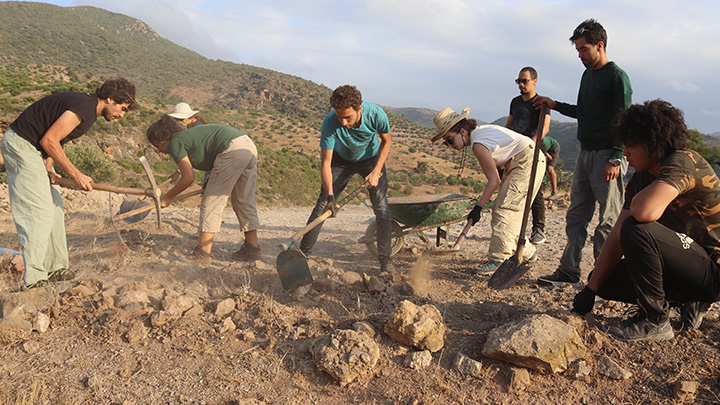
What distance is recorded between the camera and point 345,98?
317cm

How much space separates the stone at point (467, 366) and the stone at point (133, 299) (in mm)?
2115

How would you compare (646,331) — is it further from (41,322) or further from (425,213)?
(41,322)

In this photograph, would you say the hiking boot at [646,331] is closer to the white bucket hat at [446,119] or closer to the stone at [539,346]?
the stone at [539,346]

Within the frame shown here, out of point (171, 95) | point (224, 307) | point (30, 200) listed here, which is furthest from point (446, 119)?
point (171, 95)

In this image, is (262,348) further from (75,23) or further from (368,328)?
(75,23)

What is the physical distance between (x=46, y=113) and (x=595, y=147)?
4.05 meters

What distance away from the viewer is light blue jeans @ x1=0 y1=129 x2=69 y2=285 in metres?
3.00

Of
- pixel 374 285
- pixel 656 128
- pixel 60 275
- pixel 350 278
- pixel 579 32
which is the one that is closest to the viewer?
pixel 656 128

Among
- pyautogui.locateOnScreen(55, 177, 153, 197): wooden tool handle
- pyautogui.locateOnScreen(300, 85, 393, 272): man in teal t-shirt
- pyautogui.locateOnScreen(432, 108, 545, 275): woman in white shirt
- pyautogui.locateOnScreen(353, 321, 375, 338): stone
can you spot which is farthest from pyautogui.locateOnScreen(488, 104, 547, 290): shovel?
pyautogui.locateOnScreen(55, 177, 153, 197): wooden tool handle

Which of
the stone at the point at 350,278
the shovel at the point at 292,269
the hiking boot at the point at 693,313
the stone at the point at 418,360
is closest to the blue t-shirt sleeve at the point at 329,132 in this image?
the shovel at the point at 292,269

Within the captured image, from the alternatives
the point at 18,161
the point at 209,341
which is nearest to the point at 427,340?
the point at 209,341

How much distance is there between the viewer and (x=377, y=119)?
353 cm

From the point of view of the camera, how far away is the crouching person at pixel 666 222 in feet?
6.78

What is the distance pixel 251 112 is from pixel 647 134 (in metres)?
37.3
